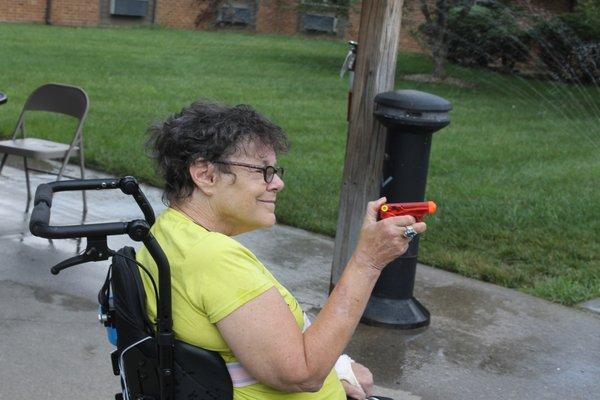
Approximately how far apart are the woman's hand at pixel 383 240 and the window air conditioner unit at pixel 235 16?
23.6 m

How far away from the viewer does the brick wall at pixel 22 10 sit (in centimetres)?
2491

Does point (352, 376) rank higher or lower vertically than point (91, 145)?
higher

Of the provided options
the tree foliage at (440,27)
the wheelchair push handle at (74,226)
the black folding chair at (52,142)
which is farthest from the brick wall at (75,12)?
the wheelchair push handle at (74,226)

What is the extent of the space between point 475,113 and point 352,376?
12135mm

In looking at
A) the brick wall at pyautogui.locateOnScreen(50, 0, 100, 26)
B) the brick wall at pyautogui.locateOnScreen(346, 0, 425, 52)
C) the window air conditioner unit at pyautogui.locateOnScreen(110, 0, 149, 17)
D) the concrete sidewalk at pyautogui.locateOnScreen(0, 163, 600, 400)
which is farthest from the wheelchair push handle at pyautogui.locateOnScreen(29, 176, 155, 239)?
the window air conditioner unit at pyautogui.locateOnScreen(110, 0, 149, 17)

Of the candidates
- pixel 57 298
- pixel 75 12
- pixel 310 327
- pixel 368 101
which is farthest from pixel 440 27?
pixel 310 327

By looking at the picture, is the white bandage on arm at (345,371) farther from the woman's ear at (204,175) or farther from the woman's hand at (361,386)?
the woman's ear at (204,175)

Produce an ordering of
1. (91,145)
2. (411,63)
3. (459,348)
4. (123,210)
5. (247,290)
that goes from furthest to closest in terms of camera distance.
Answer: (411,63) → (91,145) → (123,210) → (459,348) → (247,290)

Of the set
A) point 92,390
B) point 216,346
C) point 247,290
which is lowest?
point 92,390

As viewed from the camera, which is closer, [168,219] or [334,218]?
[168,219]

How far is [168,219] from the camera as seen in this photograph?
8.40ft

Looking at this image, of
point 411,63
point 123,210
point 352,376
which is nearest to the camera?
point 352,376

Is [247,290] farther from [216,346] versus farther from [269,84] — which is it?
[269,84]

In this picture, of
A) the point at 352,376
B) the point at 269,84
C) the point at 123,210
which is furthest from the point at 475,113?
the point at 352,376
